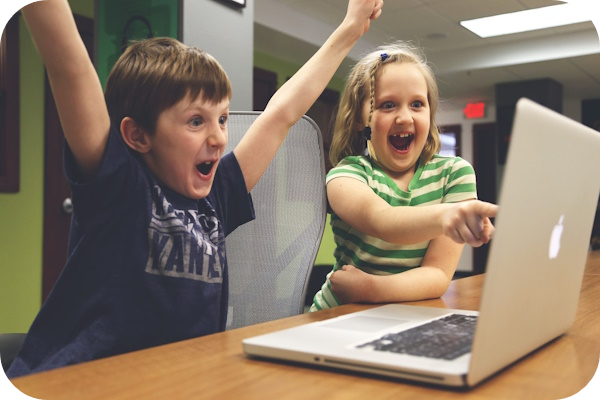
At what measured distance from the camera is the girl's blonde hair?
4.07 ft

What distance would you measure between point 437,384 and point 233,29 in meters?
1.65

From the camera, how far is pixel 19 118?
10.4 feet

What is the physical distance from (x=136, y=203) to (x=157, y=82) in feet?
0.66

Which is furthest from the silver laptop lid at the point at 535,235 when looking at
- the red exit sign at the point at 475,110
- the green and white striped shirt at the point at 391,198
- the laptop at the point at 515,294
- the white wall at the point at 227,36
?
the red exit sign at the point at 475,110

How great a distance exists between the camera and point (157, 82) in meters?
0.89

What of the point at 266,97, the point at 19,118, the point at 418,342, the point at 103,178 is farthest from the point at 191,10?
the point at 266,97

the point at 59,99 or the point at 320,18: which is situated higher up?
the point at 320,18

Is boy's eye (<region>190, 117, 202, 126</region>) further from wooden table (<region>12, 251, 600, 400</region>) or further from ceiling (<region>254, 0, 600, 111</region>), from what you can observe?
ceiling (<region>254, 0, 600, 111</region>)

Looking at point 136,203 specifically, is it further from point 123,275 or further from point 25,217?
point 25,217

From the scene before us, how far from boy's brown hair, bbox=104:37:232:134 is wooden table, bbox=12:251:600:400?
417 mm

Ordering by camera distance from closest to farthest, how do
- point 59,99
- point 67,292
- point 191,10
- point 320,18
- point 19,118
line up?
point 59,99 → point 67,292 → point 191,10 → point 19,118 → point 320,18

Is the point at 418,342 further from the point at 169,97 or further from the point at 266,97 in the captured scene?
A: the point at 266,97

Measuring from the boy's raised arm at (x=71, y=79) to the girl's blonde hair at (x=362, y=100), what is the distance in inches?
25.7

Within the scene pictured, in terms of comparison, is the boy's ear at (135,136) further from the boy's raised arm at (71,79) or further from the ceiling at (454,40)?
the ceiling at (454,40)
